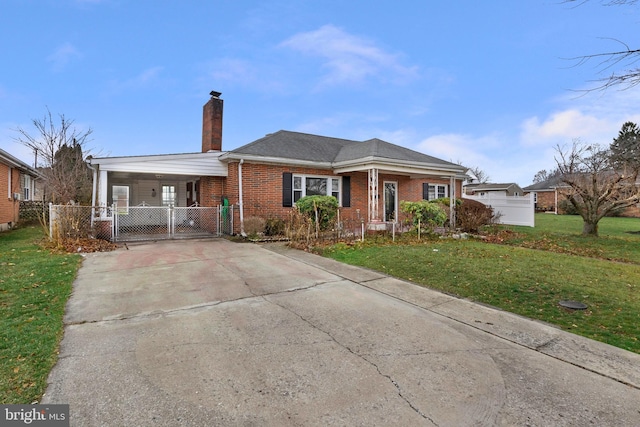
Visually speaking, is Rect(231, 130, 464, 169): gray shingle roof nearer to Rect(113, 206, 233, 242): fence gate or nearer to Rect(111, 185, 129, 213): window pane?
Rect(113, 206, 233, 242): fence gate

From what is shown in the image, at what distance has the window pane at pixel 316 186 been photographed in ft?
47.1

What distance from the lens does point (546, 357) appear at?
333 centimetres

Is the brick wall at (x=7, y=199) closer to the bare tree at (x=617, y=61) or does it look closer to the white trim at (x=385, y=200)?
the white trim at (x=385, y=200)

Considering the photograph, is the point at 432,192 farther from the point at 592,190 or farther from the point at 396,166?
the point at 592,190

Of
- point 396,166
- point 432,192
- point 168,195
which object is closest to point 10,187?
point 168,195

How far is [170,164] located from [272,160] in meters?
3.90

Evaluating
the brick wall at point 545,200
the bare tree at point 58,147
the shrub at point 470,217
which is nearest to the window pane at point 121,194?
the bare tree at point 58,147

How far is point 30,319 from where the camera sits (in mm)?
3949

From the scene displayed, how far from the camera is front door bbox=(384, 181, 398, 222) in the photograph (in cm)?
1656

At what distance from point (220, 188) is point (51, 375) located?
12.0 metres

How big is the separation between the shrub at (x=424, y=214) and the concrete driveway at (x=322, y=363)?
6.37m

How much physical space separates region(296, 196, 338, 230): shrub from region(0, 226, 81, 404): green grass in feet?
21.8

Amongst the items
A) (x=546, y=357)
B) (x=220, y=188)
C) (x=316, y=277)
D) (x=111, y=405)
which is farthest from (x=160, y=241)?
(x=546, y=357)

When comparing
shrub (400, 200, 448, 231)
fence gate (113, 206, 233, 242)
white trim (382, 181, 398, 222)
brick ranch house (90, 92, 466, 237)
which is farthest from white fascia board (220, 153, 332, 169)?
shrub (400, 200, 448, 231)
